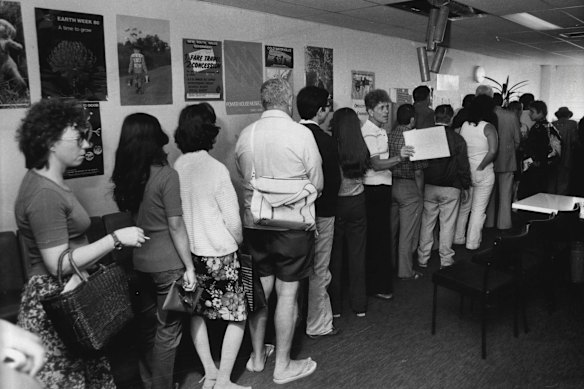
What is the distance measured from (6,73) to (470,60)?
669 cm

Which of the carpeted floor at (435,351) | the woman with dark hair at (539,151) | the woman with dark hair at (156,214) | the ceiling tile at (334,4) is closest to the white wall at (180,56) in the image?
the ceiling tile at (334,4)

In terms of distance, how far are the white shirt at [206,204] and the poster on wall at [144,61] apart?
101 cm

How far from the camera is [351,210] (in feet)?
10.5

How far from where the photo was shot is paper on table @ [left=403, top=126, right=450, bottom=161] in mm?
3709

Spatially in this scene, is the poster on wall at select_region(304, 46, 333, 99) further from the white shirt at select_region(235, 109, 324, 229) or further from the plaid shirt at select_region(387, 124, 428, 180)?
the white shirt at select_region(235, 109, 324, 229)

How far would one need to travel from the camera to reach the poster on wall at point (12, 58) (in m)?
2.47

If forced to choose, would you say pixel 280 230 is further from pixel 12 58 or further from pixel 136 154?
pixel 12 58

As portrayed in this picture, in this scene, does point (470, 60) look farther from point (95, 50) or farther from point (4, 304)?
point (4, 304)

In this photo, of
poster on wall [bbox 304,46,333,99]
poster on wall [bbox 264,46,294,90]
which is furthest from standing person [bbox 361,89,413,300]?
poster on wall [bbox 304,46,333,99]

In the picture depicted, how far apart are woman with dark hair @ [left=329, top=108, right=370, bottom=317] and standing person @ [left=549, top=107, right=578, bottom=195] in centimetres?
445

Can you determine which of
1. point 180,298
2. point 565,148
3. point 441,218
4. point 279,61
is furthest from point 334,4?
point 565,148

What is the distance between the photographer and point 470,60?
737 centimetres

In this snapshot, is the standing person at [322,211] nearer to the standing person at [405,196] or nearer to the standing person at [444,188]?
the standing person at [405,196]

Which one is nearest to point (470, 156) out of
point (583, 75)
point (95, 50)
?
point (95, 50)
